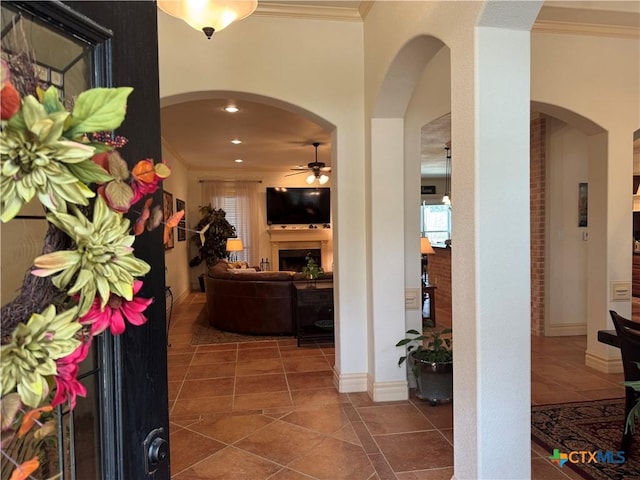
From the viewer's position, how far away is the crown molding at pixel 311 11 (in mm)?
3189

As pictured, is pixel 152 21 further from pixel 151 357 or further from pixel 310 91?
pixel 310 91

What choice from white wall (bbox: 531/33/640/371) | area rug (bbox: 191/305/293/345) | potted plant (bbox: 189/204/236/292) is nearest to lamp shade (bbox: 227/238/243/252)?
potted plant (bbox: 189/204/236/292)

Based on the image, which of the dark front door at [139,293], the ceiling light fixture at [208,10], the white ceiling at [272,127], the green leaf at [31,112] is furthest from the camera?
the white ceiling at [272,127]

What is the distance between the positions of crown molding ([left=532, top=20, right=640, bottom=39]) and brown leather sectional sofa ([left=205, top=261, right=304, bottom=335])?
12.4 feet

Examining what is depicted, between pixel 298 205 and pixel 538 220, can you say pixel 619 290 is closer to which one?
pixel 538 220

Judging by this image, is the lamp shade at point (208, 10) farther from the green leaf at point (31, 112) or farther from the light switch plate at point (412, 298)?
the light switch plate at point (412, 298)

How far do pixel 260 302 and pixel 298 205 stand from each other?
15.4 feet

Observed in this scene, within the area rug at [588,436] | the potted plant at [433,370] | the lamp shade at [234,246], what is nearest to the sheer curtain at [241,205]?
the lamp shade at [234,246]

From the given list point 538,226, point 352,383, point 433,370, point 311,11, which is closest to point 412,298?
point 433,370

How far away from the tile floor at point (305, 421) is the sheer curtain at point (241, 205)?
5.09 metres

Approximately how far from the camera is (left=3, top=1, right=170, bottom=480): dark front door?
0.71m

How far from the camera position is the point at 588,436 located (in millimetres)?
2697

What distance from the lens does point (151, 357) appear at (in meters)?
0.86

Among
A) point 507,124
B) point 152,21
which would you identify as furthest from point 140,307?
point 507,124
